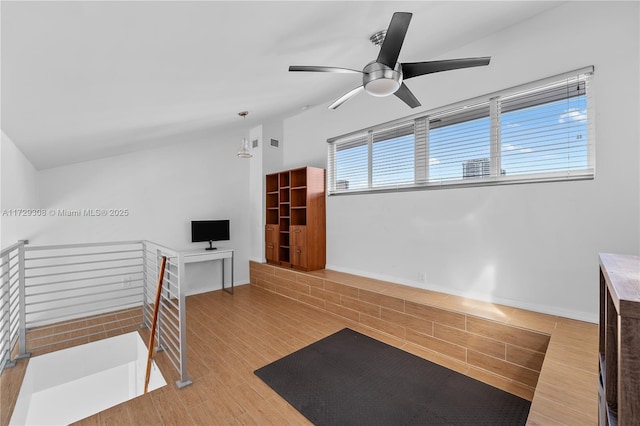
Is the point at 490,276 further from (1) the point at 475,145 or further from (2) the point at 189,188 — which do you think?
(2) the point at 189,188

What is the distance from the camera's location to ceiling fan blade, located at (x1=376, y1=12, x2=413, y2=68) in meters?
1.55

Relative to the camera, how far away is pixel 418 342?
294 centimetres

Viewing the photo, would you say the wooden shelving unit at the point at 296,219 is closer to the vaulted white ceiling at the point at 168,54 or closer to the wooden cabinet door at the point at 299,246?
the wooden cabinet door at the point at 299,246

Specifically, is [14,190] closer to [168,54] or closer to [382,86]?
[168,54]

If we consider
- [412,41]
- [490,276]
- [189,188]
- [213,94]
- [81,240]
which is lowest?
[490,276]

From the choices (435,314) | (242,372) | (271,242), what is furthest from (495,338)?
(271,242)

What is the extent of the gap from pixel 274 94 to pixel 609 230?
354 cm

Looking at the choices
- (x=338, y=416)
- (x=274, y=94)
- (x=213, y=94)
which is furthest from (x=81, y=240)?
(x=338, y=416)

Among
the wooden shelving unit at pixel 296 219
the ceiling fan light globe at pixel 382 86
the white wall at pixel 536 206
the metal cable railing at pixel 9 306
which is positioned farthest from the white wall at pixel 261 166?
the ceiling fan light globe at pixel 382 86

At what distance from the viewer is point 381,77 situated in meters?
1.90

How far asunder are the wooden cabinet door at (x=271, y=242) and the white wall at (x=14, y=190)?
10.3 ft

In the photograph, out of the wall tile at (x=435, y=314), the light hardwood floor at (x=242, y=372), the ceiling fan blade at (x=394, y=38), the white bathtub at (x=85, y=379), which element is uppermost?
the ceiling fan blade at (x=394, y=38)

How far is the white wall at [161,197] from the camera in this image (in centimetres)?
366

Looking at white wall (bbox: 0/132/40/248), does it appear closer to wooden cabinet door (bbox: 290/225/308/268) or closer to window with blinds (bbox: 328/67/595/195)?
wooden cabinet door (bbox: 290/225/308/268)
